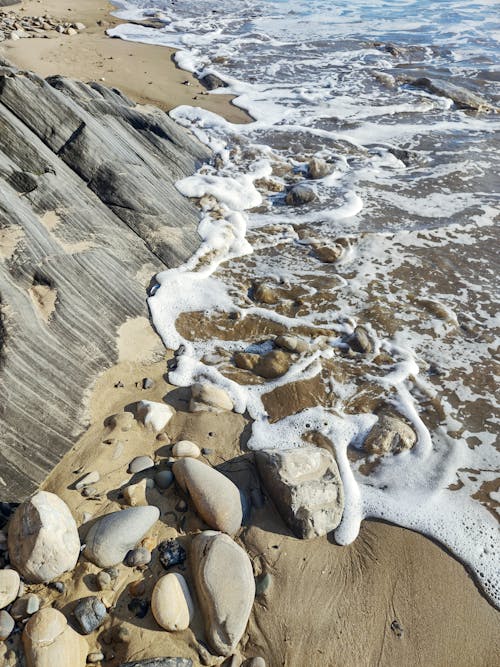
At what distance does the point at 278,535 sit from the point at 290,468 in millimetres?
423

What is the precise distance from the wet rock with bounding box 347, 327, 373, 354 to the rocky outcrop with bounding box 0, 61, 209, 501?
2.05 meters

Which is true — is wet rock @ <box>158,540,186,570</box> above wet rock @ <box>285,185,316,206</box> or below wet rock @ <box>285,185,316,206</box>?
below

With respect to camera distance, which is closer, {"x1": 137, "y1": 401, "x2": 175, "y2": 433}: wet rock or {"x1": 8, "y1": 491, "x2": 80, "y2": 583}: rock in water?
{"x1": 8, "y1": 491, "x2": 80, "y2": 583}: rock in water

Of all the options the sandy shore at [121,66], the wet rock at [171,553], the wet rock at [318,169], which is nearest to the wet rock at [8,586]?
the wet rock at [171,553]

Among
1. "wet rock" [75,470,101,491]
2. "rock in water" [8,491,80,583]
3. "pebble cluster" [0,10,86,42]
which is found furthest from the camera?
"pebble cluster" [0,10,86,42]

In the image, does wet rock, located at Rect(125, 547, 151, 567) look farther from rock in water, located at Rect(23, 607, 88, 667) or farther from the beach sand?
rock in water, located at Rect(23, 607, 88, 667)

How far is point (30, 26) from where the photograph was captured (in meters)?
13.5

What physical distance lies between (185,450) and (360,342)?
2016 mm

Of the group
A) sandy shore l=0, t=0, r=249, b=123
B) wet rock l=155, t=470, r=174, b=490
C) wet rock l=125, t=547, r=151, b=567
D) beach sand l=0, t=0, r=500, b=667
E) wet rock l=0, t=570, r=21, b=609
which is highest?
sandy shore l=0, t=0, r=249, b=123

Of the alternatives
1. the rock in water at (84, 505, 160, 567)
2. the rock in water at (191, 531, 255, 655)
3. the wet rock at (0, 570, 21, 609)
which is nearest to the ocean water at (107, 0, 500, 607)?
the rock in water at (191, 531, 255, 655)

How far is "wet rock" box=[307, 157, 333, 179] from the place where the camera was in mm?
7562

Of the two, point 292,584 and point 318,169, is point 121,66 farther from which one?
point 292,584

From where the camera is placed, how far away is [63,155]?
536 centimetres

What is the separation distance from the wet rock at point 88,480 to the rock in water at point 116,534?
30 centimetres
